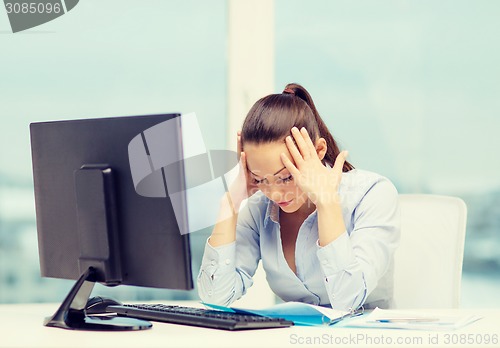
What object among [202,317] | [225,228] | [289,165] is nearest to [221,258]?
[225,228]

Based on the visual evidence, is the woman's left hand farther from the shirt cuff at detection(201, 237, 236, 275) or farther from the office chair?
the office chair

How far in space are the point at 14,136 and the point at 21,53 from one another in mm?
351

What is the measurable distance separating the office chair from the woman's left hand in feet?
1.31

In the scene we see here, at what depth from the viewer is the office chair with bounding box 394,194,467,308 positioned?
1943mm

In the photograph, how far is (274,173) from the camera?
1.73 metres

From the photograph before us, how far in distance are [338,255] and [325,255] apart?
0.03m

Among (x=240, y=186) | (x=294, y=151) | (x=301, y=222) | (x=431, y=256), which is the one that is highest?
(x=294, y=151)

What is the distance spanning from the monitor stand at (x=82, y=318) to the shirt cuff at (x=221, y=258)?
37 cm

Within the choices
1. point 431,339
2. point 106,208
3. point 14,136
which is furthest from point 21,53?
point 431,339

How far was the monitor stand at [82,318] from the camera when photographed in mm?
1379

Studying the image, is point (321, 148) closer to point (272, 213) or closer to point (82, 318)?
point (272, 213)

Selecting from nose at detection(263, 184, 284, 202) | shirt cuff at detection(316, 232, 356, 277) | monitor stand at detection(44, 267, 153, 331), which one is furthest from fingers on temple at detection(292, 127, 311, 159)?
monitor stand at detection(44, 267, 153, 331)

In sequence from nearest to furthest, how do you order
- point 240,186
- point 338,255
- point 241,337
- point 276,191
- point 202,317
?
point 241,337 < point 202,317 < point 338,255 < point 276,191 < point 240,186

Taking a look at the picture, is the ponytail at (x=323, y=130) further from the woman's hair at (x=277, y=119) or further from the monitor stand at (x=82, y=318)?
the monitor stand at (x=82, y=318)
